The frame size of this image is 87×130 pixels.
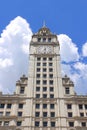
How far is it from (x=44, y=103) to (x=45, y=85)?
6235mm

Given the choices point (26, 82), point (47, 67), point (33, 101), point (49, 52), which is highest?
point (49, 52)

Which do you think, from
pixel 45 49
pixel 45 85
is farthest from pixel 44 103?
pixel 45 49

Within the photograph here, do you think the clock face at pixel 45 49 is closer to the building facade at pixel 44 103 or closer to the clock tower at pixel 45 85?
the clock tower at pixel 45 85

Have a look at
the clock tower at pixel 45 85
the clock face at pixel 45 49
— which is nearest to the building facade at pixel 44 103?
the clock tower at pixel 45 85

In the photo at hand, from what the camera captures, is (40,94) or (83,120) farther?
(40,94)

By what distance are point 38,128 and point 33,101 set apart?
26.0 ft

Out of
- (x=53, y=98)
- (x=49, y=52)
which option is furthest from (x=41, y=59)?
(x=53, y=98)

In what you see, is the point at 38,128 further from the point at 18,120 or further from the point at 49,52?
the point at 49,52

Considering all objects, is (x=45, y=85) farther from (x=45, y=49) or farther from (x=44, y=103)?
(x=45, y=49)

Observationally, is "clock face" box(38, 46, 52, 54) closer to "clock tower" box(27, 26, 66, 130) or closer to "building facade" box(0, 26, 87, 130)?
"clock tower" box(27, 26, 66, 130)

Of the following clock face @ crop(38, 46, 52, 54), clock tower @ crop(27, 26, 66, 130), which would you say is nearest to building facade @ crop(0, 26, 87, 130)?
clock tower @ crop(27, 26, 66, 130)

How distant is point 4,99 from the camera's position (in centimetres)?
6769

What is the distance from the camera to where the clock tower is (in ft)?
208

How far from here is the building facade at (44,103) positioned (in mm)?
62844
